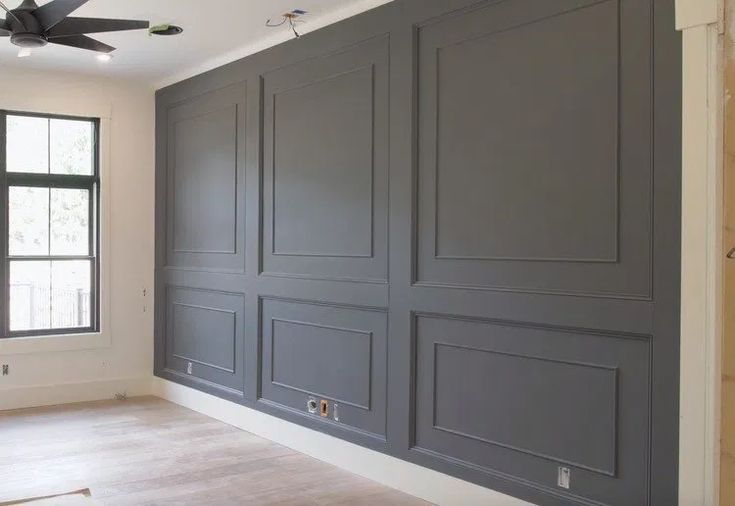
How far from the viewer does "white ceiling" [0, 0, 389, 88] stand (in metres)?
4.75

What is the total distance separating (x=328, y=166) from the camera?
16.1 ft

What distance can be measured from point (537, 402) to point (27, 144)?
506cm

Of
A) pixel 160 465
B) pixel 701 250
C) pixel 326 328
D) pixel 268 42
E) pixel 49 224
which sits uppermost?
pixel 268 42

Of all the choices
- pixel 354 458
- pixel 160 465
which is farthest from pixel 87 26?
pixel 354 458

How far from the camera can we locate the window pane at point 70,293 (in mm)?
6664

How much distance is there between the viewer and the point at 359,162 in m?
4.64

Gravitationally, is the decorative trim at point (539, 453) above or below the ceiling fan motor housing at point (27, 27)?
below

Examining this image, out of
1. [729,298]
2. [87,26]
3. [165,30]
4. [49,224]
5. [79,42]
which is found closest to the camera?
[729,298]

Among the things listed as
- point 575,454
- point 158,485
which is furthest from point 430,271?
point 158,485

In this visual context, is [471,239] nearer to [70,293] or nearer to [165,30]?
[165,30]

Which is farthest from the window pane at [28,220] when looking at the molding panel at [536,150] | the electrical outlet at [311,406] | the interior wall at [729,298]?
the interior wall at [729,298]

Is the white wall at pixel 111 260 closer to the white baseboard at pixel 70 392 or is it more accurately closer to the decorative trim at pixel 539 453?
the white baseboard at pixel 70 392

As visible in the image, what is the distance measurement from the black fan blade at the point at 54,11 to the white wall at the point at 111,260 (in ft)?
9.37

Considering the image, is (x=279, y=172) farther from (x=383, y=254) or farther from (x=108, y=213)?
(x=108, y=213)
